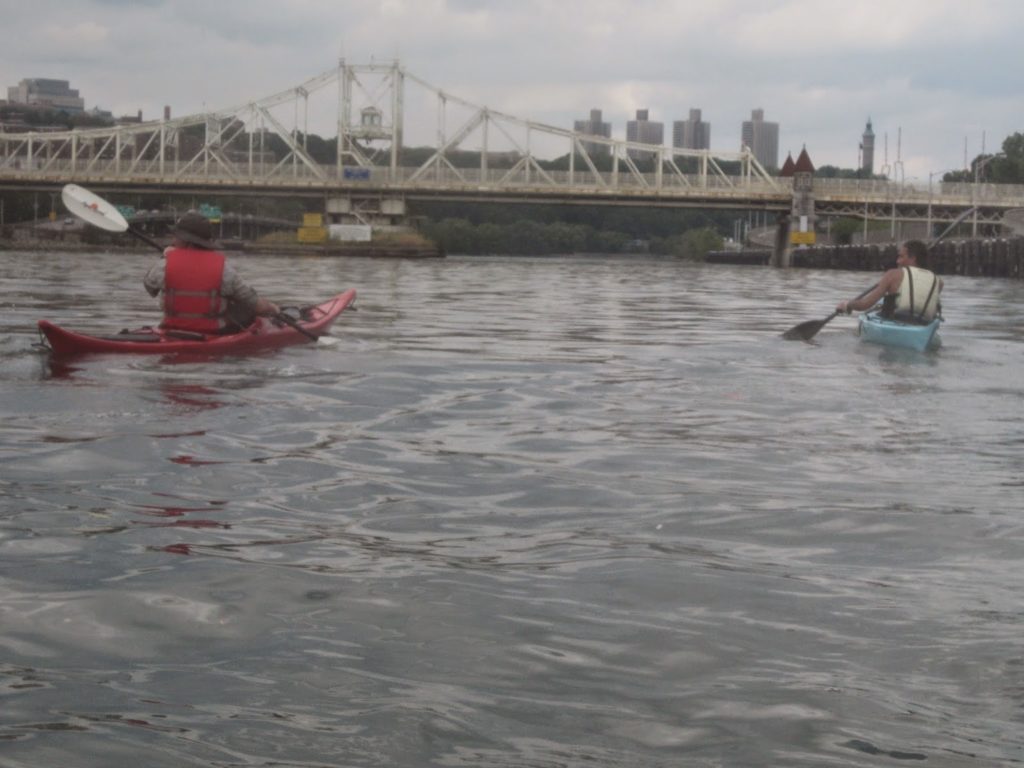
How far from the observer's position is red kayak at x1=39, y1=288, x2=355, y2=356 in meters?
13.0

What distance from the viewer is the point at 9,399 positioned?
10602 millimetres

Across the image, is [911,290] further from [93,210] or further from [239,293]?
[93,210]

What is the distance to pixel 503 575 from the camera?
18.3ft

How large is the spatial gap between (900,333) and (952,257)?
61.4 meters

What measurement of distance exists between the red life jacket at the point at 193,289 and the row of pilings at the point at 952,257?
50057mm

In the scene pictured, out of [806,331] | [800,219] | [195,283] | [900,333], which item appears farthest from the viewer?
[800,219]

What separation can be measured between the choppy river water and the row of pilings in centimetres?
5292

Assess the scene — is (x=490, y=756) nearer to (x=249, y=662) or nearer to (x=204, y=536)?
(x=249, y=662)

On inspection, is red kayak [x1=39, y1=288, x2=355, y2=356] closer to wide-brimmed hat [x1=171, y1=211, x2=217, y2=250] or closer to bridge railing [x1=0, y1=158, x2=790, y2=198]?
wide-brimmed hat [x1=171, y1=211, x2=217, y2=250]

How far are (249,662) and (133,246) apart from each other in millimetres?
100258

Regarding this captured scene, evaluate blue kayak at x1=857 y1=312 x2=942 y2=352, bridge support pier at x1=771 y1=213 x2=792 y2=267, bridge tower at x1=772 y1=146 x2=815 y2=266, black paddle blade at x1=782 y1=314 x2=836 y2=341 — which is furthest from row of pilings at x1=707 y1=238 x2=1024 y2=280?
blue kayak at x1=857 y1=312 x2=942 y2=352

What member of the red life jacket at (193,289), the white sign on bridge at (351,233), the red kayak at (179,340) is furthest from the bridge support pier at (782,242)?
the red life jacket at (193,289)

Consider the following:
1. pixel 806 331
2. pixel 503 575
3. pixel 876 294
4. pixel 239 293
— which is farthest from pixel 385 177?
pixel 503 575

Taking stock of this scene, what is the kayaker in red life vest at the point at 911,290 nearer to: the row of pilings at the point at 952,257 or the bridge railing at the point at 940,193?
the row of pilings at the point at 952,257
